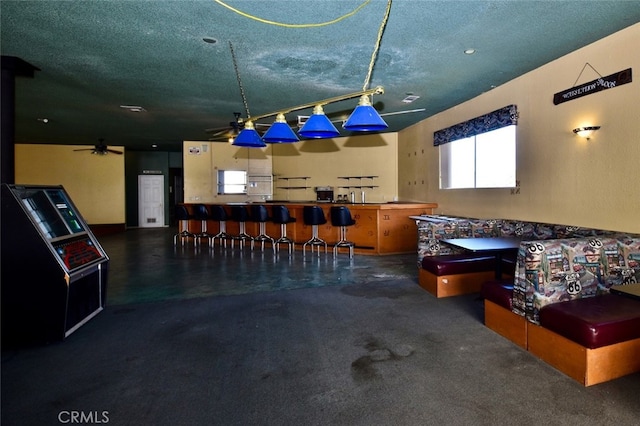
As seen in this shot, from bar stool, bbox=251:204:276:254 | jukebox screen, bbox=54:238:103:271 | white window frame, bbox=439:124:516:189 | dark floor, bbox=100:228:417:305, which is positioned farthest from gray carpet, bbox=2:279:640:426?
bar stool, bbox=251:204:276:254

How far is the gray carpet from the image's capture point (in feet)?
6.28

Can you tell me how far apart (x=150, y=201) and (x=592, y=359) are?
43.7 ft

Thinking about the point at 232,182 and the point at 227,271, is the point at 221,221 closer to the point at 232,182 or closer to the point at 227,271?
the point at 232,182

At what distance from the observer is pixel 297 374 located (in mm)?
2336

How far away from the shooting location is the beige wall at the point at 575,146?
10.7 ft

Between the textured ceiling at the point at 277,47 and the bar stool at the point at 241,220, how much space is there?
2386 millimetres

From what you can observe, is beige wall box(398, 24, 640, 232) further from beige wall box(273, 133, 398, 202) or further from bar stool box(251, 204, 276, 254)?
bar stool box(251, 204, 276, 254)

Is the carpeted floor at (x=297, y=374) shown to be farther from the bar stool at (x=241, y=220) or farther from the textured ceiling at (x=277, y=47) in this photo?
the bar stool at (x=241, y=220)

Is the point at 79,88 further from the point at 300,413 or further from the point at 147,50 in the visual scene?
the point at 300,413

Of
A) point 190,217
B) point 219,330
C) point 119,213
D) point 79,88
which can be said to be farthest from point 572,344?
point 119,213

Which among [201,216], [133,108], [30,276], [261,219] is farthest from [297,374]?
[201,216]

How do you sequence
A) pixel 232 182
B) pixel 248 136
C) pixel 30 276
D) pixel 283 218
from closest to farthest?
pixel 30 276
pixel 248 136
pixel 283 218
pixel 232 182

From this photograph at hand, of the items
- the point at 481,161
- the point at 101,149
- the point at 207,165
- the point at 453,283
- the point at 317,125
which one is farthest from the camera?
the point at 207,165

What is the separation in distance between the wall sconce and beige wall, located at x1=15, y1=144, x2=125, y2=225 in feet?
38.1
